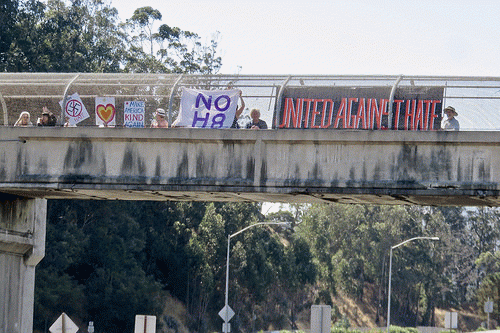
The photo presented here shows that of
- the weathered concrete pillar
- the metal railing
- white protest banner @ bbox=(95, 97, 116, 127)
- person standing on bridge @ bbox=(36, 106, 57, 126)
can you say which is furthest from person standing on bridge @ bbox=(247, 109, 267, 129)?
the weathered concrete pillar

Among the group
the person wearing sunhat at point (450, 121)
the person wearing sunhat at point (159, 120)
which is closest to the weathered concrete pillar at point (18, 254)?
the person wearing sunhat at point (159, 120)

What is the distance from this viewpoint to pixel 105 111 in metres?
22.3

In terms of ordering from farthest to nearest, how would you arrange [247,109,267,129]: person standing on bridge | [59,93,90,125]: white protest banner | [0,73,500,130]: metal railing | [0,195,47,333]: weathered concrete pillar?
[0,195,47,333]: weathered concrete pillar < [59,93,90,125]: white protest banner < [247,109,267,129]: person standing on bridge < [0,73,500,130]: metal railing

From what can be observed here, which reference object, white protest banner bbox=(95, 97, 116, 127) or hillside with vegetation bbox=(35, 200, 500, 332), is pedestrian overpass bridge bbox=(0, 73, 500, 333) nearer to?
white protest banner bbox=(95, 97, 116, 127)

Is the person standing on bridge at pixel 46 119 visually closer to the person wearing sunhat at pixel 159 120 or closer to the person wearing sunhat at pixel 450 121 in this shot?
the person wearing sunhat at pixel 159 120

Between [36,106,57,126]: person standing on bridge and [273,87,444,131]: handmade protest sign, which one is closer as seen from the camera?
[273,87,444,131]: handmade protest sign

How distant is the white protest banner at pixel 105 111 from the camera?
2225 cm

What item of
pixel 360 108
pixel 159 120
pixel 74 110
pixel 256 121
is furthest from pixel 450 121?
pixel 74 110

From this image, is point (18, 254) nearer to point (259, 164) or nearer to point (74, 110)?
point (74, 110)

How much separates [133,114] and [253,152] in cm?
327

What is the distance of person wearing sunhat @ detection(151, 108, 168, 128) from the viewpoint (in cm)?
2207

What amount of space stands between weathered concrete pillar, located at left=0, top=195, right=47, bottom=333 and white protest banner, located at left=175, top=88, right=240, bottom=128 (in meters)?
6.21

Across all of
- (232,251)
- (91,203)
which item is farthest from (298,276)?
(91,203)

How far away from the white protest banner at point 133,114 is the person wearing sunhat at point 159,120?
334 mm
